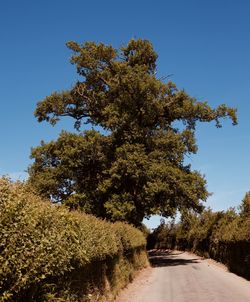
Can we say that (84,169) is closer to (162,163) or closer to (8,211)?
(162,163)

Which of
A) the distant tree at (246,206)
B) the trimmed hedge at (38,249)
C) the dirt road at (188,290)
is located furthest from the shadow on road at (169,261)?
the trimmed hedge at (38,249)

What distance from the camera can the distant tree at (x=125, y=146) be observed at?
38.7 meters

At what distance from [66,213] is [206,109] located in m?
33.8

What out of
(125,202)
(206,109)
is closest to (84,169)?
(125,202)

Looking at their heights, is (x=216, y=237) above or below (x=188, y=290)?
above

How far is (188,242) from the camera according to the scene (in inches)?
2253

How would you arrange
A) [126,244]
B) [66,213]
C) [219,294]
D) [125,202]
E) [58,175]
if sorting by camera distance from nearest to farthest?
[66,213] → [219,294] → [126,244] → [125,202] → [58,175]

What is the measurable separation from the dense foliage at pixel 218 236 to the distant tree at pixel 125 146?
3394 mm

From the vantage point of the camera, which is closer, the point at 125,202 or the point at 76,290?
the point at 76,290

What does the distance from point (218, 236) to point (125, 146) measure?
1139 centimetres

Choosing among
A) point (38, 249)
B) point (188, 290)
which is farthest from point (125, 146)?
point (38, 249)

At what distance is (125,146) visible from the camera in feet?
129

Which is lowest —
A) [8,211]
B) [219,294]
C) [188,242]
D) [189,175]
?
[219,294]

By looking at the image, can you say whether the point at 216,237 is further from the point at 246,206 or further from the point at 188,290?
the point at 188,290
